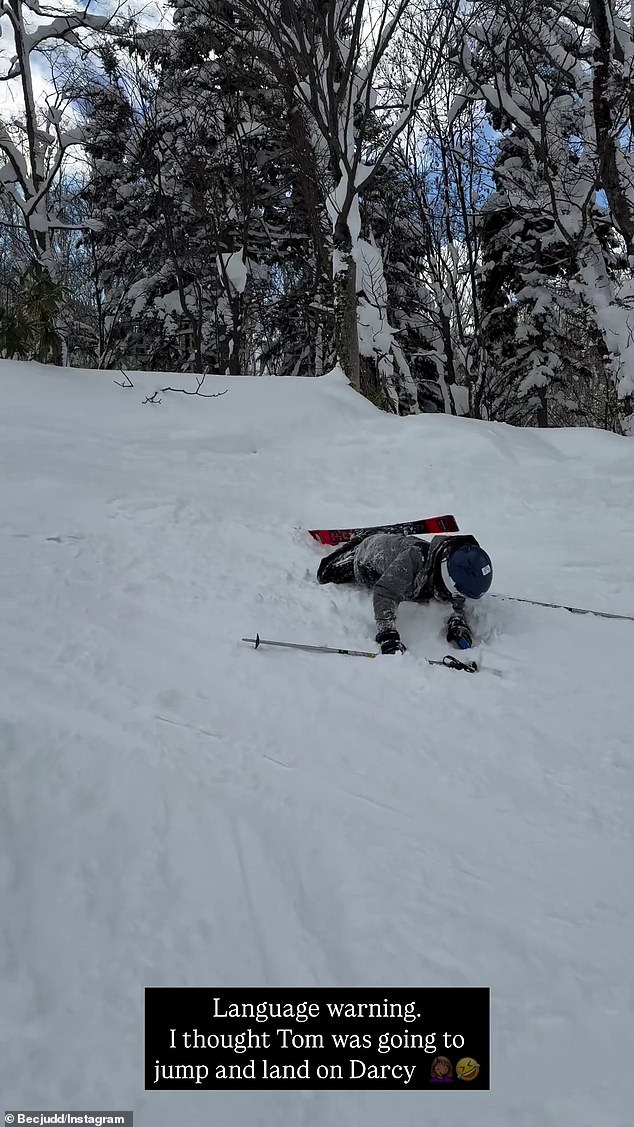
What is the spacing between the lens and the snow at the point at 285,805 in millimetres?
1690

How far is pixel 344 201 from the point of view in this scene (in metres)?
10.1

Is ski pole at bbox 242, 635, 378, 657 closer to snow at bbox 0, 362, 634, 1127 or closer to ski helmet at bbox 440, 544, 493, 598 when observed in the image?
snow at bbox 0, 362, 634, 1127

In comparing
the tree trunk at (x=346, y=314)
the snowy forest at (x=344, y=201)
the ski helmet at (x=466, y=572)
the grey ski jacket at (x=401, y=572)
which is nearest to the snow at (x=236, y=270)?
the snowy forest at (x=344, y=201)

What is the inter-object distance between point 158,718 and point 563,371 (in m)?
15.5

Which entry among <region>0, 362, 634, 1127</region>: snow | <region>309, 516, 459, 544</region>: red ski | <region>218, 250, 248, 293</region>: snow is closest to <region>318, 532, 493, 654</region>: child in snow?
<region>0, 362, 634, 1127</region>: snow

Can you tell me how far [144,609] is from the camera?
4.00 m

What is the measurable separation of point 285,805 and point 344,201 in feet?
32.9

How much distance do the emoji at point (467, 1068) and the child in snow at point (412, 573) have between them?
7.63 feet

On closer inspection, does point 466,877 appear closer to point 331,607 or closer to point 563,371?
point 331,607

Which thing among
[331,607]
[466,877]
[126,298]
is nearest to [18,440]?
[331,607]

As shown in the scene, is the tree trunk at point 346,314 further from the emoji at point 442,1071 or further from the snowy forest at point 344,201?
the emoji at point 442,1071

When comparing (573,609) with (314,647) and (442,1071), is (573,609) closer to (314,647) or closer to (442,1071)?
(314,647)

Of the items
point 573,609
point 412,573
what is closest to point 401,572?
point 412,573

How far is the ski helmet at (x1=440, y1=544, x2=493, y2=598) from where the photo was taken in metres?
4.28
